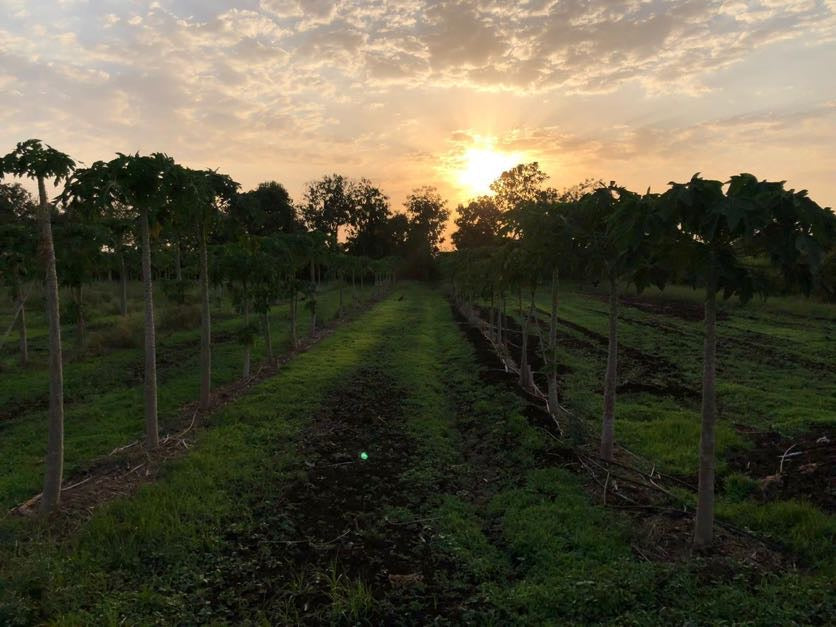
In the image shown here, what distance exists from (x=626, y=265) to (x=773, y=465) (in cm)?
A: 592

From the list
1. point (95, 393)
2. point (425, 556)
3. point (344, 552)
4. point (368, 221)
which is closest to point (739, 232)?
point (425, 556)

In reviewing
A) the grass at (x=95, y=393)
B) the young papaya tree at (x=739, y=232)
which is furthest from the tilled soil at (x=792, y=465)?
the grass at (x=95, y=393)

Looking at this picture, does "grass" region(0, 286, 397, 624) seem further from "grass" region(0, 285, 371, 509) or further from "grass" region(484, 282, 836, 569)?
"grass" region(484, 282, 836, 569)

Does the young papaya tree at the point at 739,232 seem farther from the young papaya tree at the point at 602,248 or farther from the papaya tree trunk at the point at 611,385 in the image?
the papaya tree trunk at the point at 611,385

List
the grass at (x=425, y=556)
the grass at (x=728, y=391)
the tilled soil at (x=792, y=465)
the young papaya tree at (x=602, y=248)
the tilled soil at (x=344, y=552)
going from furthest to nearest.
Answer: the young papaya tree at (x=602, y=248) < the tilled soil at (x=792, y=465) < the grass at (x=728, y=391) < the tilled soil at (x=344, y=552) < the grass at (x=425, y=556)

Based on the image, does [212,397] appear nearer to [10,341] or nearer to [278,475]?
[278,475]

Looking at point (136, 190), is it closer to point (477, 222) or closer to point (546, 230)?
point (546, 230)

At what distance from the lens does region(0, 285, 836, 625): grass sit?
5086 mm

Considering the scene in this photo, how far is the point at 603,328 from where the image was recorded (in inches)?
1161

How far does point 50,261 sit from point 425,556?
634cm

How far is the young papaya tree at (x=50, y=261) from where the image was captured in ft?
22.1

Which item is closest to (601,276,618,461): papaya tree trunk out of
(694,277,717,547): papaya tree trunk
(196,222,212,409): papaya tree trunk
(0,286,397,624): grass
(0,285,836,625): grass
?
(0,285,836,625): grass

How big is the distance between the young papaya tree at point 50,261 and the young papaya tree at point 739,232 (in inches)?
294

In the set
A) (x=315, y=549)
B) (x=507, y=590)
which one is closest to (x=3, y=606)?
(x=315, y=549)
